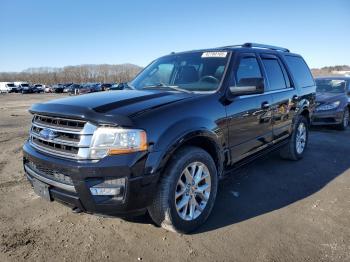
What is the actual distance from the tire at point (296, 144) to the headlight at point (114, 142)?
3.83m

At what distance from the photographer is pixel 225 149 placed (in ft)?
12.1

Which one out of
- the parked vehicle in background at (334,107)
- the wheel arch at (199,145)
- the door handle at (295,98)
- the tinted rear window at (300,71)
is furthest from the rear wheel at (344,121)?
the wheel arch at (199,145)

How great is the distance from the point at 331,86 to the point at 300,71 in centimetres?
495

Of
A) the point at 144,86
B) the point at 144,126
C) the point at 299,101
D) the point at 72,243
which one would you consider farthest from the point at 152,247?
the point at 299,101

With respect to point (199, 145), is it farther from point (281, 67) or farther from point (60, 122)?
point (281, 67)

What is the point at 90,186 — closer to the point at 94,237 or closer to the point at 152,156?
the point at 152,156

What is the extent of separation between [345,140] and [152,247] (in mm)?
6851

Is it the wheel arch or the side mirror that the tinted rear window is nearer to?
the side mirror

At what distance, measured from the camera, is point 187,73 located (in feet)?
13.7

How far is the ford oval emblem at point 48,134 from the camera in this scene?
2.97 meters

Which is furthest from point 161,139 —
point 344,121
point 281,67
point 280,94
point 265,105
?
point 344,121

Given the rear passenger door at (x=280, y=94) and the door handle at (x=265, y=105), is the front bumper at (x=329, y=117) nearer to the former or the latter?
the rear passenger door at (x=280, y=94)

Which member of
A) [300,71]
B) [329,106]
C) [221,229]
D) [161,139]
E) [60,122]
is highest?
[300,71]

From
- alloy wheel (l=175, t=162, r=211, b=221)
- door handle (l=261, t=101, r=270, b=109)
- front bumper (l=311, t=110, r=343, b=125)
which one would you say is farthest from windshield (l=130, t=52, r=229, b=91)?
front bumper (l=311, t=110, r=343, b=125)
